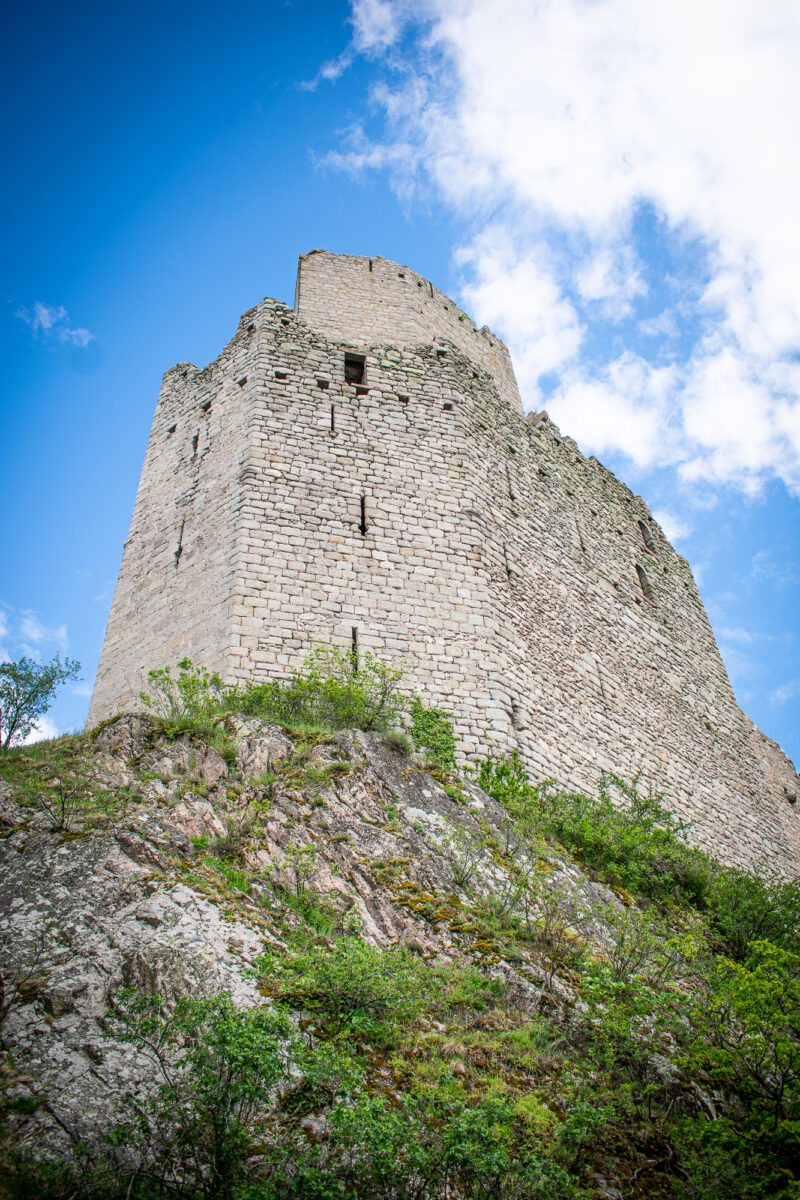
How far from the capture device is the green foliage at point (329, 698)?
874 cm

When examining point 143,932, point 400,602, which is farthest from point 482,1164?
point 400,602

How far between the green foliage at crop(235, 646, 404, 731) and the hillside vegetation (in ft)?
2.20

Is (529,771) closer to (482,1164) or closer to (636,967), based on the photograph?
(636,967)

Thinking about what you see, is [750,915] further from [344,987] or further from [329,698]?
[344,987]

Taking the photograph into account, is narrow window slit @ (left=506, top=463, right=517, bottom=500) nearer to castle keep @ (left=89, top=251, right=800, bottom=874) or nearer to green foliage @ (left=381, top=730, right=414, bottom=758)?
castle keep @ (left=89, top=251, right=800, bottom=874)

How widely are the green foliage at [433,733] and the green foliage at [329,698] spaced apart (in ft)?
0.91

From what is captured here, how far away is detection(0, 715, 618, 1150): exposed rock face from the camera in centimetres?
400

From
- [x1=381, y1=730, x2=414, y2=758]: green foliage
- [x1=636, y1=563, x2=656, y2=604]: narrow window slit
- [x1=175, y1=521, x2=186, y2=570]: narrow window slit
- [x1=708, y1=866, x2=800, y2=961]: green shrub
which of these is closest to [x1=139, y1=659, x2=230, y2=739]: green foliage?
[x1=381, y1=730, x2=414, y2=758]: green foliage

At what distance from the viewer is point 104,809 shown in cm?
605

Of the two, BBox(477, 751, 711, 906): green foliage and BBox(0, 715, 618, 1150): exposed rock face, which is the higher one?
BBox(477, 751, 711, 906): green foliage

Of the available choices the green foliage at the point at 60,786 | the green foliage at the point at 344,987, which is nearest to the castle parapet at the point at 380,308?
the green foliage at the point at 60,786

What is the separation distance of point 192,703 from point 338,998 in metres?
4.27

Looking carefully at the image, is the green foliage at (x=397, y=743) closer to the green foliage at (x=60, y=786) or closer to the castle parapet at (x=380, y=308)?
the green foliage at (x=60, y=786)

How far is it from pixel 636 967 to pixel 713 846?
8.96m
